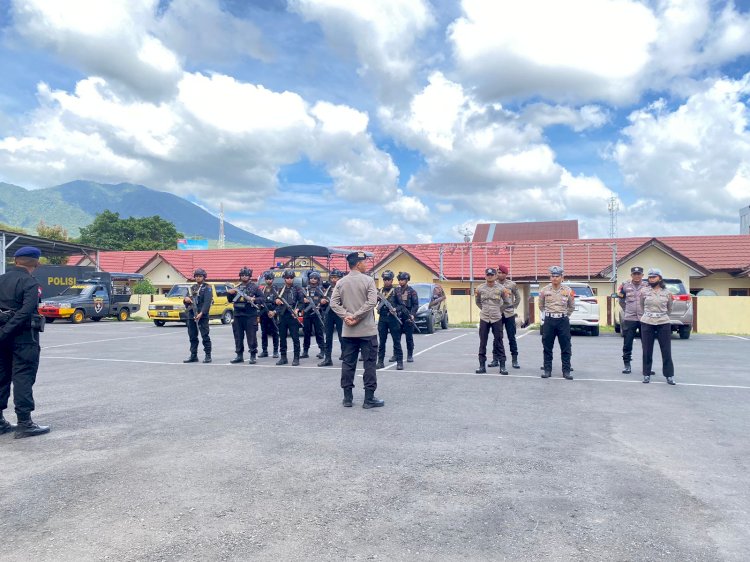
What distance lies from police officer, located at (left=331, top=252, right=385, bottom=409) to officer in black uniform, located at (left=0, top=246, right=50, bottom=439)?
10.8 feet

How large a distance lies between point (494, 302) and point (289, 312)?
154 inches

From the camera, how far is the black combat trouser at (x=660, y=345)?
8.70m

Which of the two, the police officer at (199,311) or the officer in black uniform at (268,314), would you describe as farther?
the officer in black uniform at (268,314)

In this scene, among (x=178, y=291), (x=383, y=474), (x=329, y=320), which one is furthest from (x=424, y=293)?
(x=383, y=474)

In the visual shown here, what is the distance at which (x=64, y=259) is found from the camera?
41750 mm

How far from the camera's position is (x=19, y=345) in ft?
18.5

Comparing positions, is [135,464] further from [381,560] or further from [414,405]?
[414,405]

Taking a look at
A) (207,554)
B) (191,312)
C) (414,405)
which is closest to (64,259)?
(191,312)

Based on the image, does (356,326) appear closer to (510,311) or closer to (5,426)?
(5,426)

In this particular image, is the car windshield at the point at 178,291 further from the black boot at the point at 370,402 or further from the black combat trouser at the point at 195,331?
the black boot at the point at 370,402

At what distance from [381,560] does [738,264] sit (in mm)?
30192

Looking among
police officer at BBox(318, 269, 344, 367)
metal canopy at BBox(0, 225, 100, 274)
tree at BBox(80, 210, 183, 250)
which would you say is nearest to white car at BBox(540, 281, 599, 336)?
police officer at BBox(318, 269, 344, 367)

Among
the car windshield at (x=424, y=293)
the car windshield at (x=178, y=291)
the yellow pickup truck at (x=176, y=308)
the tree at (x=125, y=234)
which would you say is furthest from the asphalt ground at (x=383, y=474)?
the tree at (x=125, y=234)

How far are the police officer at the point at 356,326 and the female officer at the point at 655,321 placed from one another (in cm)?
459
